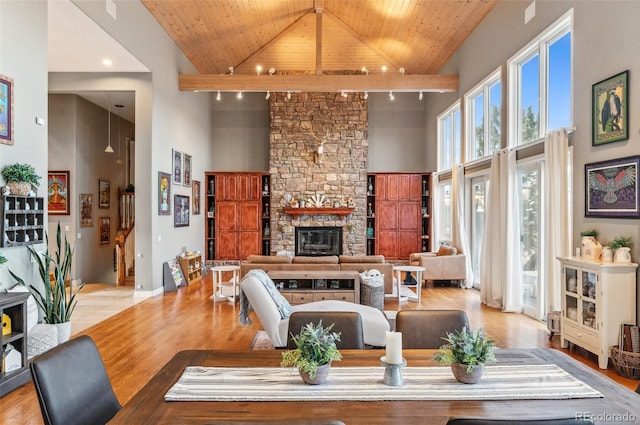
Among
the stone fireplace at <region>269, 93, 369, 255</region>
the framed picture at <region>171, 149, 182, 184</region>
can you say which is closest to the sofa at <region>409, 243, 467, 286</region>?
the stone fireplace at <region>269, 93, 369, 255</region>

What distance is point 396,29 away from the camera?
902 cm

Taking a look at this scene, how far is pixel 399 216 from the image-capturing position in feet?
36.9

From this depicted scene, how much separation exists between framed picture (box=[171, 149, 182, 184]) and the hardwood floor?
247cm

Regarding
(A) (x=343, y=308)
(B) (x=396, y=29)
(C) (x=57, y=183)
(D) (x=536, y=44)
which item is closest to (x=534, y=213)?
(D) (x=536, y=44)

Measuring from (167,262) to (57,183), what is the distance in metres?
2.79

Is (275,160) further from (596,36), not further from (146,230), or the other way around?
(596,36)

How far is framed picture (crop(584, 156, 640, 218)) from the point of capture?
3.99m

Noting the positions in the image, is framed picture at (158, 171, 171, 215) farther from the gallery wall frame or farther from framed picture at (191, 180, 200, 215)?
the gallery wall frame

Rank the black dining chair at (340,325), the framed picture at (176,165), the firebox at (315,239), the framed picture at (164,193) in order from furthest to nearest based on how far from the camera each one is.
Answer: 1. the firebox at (315,239)
2. the framed picture at (176,165)
3. the framed picture at (164,193)
4. the black dining chair at (340,325)

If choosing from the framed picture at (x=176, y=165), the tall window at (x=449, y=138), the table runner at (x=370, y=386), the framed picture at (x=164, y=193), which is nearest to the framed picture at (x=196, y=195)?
the framed picture at (x=176, y=165)

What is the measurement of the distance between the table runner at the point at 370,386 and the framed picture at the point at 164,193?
6.23 m

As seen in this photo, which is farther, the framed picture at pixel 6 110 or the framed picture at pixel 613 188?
the framed picture at pixel 613 188

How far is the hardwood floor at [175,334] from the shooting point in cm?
354

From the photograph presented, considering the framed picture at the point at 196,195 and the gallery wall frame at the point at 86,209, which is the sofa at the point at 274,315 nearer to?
the gallery wall frame at the point at 86,209
